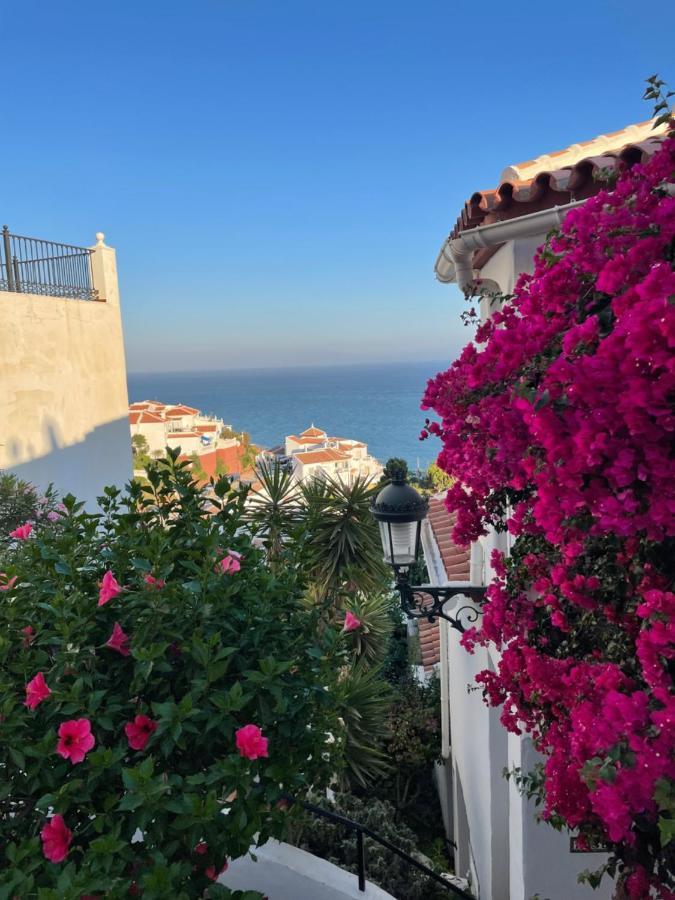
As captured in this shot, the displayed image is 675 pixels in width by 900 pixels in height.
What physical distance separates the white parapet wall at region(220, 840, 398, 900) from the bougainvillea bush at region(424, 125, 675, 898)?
2380mm

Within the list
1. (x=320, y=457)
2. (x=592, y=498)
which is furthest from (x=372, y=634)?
(x=320, y=457)

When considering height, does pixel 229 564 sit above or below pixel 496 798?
above

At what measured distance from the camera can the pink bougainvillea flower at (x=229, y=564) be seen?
2664 millimetres

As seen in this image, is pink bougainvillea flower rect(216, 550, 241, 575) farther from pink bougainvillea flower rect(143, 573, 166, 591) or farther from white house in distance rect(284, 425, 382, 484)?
white house in distance rect(284, 425, 382, 484)

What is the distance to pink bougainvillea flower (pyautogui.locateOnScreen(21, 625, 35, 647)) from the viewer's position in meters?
2.46

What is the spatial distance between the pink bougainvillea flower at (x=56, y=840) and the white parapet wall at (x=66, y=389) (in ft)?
28.1

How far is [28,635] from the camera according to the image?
248cm

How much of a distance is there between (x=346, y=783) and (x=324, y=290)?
91.5 metres

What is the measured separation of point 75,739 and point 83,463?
10960mm

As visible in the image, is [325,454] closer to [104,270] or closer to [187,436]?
[187,436]

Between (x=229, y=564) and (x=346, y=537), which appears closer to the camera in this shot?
(x=229, y=564)

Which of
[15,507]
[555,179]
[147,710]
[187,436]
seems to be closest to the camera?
[147,710]

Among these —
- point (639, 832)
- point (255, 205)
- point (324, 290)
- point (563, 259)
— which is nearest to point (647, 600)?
point (639, 832)

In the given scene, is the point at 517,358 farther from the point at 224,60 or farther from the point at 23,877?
the point at 224,60
